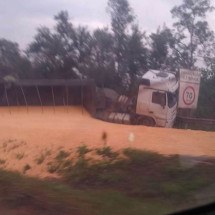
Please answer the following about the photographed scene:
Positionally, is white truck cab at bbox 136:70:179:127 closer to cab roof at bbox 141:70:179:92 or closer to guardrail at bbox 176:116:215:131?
cab roof at bbox 141:70:179:92

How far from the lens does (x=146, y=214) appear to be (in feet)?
20.1

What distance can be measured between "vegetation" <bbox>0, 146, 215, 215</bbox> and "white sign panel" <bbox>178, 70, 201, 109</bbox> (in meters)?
3.36

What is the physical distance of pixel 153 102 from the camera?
1290cm

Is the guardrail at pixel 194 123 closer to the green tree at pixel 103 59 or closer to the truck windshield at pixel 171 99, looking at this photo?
the truck windshield at pixel 171 99

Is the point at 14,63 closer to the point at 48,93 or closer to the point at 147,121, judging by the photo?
the point at 48,93

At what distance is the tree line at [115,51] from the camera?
1170cm

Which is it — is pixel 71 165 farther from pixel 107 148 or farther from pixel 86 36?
pixel 86 36

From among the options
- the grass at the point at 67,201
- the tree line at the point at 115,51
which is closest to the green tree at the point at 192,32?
the tree line at the point at 115,51

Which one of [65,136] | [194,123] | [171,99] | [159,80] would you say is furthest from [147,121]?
[65,136]

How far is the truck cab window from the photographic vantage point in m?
12.9

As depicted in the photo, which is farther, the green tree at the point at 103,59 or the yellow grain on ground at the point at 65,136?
the green tree at the point at 103,59

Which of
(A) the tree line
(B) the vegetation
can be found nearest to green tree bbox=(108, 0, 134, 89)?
(A) the tree line

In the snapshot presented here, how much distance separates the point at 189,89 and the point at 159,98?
3.31 feet

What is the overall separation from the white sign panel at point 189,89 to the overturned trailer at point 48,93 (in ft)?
8.24
